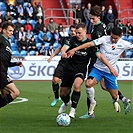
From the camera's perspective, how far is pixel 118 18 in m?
32.1

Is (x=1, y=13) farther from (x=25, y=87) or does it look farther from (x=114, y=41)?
(x=114, y=41)

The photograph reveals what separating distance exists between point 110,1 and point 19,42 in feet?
32.3

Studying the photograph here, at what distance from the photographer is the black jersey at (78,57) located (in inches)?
444

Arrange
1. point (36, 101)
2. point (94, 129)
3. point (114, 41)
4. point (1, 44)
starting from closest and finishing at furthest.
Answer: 1. point (94, 129)
2. point (1, 44)
3. point (114, 41)
4. point (36, 101)

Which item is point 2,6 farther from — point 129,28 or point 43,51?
point 129,28

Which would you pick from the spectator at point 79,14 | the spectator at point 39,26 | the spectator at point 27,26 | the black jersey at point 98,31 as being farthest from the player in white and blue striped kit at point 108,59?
the spectator at point 79,14

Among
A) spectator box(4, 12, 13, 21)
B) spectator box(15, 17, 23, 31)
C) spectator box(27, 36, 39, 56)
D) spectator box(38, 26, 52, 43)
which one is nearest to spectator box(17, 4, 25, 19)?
spectator box(15, 17, 23, 31)

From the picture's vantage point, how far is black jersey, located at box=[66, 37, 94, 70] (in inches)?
444

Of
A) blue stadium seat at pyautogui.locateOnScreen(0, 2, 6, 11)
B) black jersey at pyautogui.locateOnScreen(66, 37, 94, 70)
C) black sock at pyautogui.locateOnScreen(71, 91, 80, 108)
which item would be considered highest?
blue stadium seat at pyautogui.locateOnScreen(0, 2, 6, 11)

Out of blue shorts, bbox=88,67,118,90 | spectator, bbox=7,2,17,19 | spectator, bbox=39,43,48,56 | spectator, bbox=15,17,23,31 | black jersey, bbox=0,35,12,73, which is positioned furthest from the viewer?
spectator, bbox=7,2,17,19

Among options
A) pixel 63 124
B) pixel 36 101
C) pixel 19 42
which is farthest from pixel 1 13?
pixel 63 124

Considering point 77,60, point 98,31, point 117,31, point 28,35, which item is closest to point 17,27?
point 28,35

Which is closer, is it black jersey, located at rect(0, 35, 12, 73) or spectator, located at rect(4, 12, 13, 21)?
black jersey, located at rect(0, 35, 12, 73)

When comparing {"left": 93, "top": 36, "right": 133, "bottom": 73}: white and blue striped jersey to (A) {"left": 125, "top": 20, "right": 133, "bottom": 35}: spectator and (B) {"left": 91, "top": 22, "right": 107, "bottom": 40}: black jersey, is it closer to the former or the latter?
(B) {"left": 91, "top": 22, "right": 107, "bottom": 40}: black jersey
